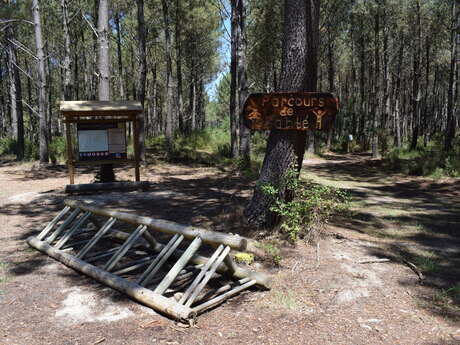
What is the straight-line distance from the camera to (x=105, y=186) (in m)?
8.34

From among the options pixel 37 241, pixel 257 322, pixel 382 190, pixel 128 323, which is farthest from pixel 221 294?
pixel 382 190

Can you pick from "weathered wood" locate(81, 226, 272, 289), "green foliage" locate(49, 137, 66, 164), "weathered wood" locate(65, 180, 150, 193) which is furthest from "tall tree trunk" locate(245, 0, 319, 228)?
"green foliage" locate(49, 137, 66, 164)

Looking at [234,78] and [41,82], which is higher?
[234,78]

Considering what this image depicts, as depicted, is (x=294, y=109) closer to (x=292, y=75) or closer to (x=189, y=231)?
→ (x=292, y=75)

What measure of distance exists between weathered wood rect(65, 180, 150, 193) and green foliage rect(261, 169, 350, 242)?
167 inches

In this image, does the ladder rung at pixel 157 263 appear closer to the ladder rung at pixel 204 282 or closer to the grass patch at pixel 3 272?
the ladder rung at pixel 204 282

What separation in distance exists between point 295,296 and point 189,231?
50.9 inches

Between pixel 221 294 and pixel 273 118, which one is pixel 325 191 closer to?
pixel 273 118

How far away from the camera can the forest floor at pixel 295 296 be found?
3.14 meters

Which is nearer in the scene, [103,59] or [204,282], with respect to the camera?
[204,282]

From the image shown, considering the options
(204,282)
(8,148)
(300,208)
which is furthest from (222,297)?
(8,148)

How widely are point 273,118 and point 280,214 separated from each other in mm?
1355

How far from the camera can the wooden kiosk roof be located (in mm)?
8102

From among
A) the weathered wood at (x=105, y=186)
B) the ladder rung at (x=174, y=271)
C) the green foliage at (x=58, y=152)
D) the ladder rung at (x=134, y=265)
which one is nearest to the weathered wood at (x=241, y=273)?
the ladder rung at (x=174, y=271)
